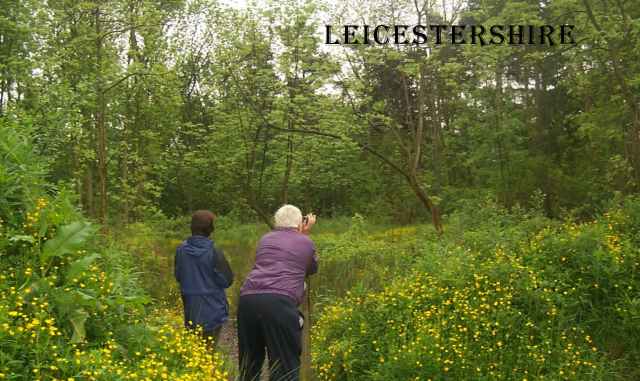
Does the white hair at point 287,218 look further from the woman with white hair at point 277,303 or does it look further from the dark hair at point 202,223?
the dark hair at point 202,223

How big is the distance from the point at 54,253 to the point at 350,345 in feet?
10.3

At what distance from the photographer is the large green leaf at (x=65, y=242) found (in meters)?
3.85

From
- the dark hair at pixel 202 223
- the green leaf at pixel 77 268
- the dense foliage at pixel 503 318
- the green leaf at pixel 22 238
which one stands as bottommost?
the dense foliage at pixel 503 318

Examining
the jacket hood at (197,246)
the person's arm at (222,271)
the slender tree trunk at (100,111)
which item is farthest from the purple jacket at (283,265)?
the slender tree trunk at (100,111)

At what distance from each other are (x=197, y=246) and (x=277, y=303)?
1.20 metres

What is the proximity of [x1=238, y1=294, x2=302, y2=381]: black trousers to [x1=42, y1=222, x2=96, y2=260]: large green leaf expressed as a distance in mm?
1278

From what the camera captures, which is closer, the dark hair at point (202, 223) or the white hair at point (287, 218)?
the white hair at point (287, 218)

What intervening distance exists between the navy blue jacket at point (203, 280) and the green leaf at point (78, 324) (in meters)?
1.66

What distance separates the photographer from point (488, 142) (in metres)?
21.2

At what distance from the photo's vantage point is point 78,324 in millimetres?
3631

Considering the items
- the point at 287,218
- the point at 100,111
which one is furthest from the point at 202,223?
the point at 100,111

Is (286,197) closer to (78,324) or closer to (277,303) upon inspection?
(277,303)

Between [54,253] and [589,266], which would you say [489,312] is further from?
[54,253]

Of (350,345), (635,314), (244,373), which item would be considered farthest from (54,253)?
(635,314)
